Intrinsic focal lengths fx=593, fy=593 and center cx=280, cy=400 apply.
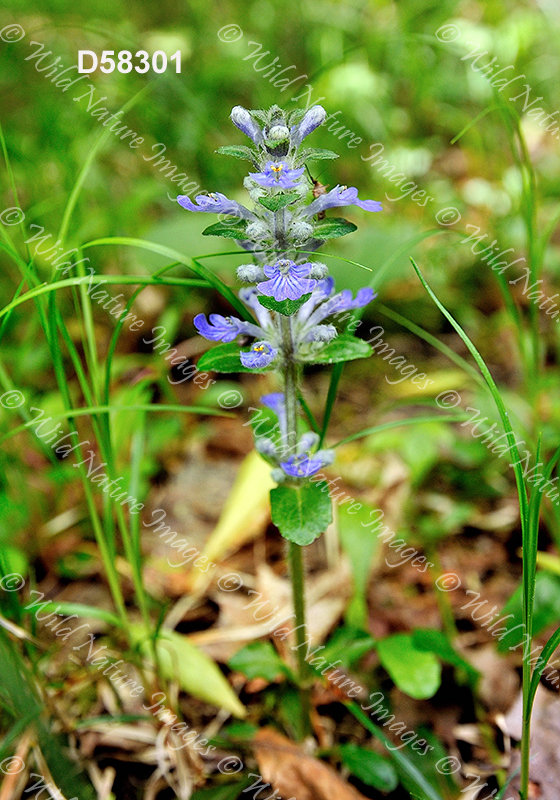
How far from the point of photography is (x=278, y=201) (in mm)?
1402

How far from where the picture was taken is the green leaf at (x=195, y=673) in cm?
212

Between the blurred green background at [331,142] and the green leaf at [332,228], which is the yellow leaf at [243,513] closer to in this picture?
the blurred green background at [331,142]

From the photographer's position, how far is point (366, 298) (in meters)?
1.64

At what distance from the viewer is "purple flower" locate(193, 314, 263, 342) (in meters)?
1.57

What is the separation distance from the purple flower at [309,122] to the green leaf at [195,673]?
167 centimetres

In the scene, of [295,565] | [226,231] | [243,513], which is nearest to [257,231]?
[226,231]

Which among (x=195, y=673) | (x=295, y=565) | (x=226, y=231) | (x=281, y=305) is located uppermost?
(x=226, y=231)

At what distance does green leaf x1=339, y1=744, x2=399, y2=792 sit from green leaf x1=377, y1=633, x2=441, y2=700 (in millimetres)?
223

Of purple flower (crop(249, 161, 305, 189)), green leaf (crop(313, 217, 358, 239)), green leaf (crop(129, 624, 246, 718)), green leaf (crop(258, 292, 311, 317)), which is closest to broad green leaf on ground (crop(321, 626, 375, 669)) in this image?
green leaf (crop(129, 624, 246, 718))

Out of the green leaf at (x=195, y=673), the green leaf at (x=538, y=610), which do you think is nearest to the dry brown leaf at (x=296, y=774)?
the green leaf at (x=195, y=673)

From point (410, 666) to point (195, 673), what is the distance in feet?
2.54

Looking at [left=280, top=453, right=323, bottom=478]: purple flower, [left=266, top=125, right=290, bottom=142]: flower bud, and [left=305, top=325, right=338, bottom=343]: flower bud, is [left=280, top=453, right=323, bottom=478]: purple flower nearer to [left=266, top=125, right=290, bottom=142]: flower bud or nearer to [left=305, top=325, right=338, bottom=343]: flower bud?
[left=305, top=325, right=338, bottom=343]: flower bud

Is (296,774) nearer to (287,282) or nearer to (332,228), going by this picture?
(287,282)

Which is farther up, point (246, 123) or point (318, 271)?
point (246, 123)
